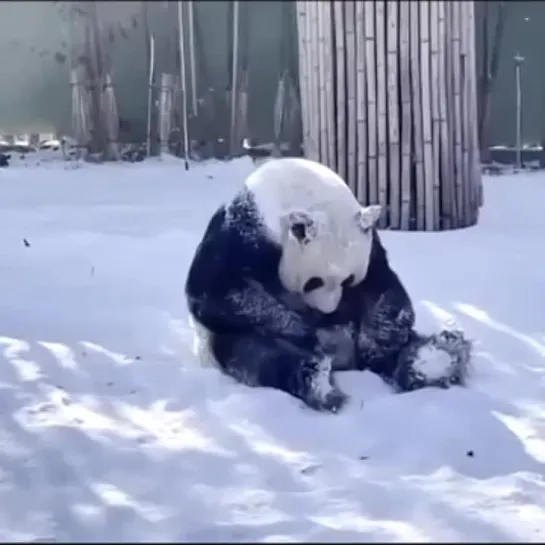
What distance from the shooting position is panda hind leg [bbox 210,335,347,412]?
2.01 metres

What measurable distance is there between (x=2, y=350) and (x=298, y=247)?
2.34ft

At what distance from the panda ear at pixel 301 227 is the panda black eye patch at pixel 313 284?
0.32 feet

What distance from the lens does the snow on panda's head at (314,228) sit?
2.09 metres

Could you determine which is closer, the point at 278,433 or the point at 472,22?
the point at 278,433

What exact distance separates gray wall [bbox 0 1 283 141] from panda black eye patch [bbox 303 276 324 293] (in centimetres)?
78

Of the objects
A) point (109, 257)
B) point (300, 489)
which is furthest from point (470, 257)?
point (300, 489)

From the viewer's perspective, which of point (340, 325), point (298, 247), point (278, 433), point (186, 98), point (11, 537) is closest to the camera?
point (11, 537)

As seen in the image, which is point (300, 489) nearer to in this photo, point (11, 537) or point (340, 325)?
point (11, 537)

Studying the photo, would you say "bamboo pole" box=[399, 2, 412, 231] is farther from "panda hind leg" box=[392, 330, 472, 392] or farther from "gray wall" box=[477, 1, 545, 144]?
"panda hind leg" box=[392, 330, 472, 392]

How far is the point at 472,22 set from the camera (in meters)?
3.47

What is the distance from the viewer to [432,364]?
6.95 feet

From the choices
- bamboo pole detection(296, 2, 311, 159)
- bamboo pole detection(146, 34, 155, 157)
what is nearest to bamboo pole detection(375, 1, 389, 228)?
bamboo pole detection(296, 2, 311, 159)

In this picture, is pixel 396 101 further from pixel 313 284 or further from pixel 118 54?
pixel 313 284

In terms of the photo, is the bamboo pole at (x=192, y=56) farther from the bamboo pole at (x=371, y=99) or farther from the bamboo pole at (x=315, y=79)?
the bamboo pole at (x=371, y=99)
